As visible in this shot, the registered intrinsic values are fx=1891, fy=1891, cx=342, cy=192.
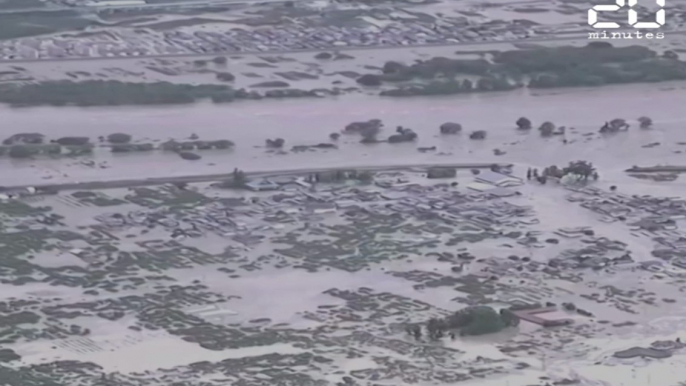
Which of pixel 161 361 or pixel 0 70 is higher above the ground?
pixel 0 70

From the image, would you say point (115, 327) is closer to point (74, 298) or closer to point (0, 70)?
point (74, 298)

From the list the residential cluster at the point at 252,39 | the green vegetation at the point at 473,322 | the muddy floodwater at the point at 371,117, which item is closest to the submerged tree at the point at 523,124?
the muddy floodwater at the point at 371,117

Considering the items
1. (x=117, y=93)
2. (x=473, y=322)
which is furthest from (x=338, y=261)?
(x=117, y=93)

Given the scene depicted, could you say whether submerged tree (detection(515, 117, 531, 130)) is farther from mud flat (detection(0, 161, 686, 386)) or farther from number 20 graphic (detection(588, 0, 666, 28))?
number 20 graphic (detection(588, 0, 666, 28))

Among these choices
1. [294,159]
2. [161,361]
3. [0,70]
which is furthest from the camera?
[0,70]

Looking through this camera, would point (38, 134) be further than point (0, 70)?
No

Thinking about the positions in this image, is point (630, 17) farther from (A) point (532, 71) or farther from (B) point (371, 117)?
(B) point (371, 117)

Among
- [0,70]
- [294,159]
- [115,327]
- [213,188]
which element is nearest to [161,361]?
[115,327]

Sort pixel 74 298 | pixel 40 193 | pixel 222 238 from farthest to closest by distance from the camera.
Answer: pixel 40 193 → pixel 222 238 → pixel 74 298
